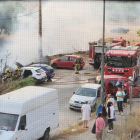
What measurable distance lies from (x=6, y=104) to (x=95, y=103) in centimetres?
303

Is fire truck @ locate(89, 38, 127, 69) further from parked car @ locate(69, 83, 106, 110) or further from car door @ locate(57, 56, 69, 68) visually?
parked car @ locate(69, 83, 106, 110)

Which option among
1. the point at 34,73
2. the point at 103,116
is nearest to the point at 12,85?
the point at 34,73

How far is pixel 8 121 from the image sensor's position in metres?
4.42

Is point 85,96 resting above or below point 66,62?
below

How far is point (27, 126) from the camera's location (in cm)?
447

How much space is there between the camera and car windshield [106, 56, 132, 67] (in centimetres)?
966

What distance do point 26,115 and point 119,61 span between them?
5.80m

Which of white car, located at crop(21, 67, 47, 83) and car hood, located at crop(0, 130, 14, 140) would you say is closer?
car hood, located at crop(0, 130, 14, 140)

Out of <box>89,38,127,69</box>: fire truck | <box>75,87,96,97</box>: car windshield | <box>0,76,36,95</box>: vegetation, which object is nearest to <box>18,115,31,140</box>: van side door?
<box>0,76,36,95</box>: vegetation

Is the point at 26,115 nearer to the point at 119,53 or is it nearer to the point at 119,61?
the point at 119,61

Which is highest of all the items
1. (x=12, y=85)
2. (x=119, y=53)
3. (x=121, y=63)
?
(x=119, y=53)

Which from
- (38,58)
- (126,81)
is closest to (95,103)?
(126,81)

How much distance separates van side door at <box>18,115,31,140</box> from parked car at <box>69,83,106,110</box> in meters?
2.63

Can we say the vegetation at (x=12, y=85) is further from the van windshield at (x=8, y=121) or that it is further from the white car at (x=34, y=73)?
the van windshield at (x=8, y=121)
